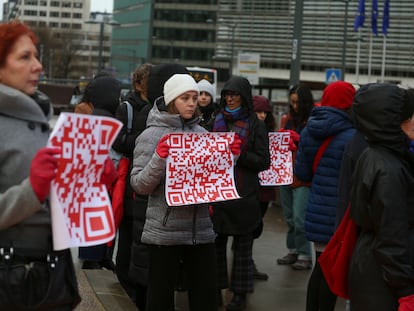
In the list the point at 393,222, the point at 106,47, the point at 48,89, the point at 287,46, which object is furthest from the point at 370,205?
the point at 106,47

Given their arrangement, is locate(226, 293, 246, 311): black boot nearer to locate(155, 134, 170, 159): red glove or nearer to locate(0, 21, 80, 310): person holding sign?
locate(155, 134, 170, 159): red glove

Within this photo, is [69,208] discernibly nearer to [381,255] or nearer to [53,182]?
[53,182]

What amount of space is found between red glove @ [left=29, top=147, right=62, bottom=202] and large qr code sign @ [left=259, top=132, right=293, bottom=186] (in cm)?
463

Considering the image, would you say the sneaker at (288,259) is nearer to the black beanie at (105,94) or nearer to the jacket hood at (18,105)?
the black beanie at (105,94)

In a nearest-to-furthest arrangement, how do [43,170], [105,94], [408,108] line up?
[43,170], [408,108], [105,94]

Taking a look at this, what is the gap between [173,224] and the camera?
17.5ft

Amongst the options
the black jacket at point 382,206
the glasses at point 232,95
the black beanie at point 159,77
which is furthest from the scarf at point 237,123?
the black jacket at point 382,206

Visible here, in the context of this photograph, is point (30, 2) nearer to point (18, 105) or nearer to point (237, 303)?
point (237, 303)

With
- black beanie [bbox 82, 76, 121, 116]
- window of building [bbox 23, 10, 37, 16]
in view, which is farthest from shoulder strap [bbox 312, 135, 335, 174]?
window of building [bbox 23, 10, 37, 16]

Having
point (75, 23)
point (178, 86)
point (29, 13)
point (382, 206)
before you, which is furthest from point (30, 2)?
point (382, 206)

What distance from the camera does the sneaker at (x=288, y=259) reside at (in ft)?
31.3

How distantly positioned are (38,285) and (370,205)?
5.20 feet

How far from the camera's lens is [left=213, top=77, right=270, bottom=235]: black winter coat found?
23.4 feet

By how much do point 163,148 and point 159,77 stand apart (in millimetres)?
1165
